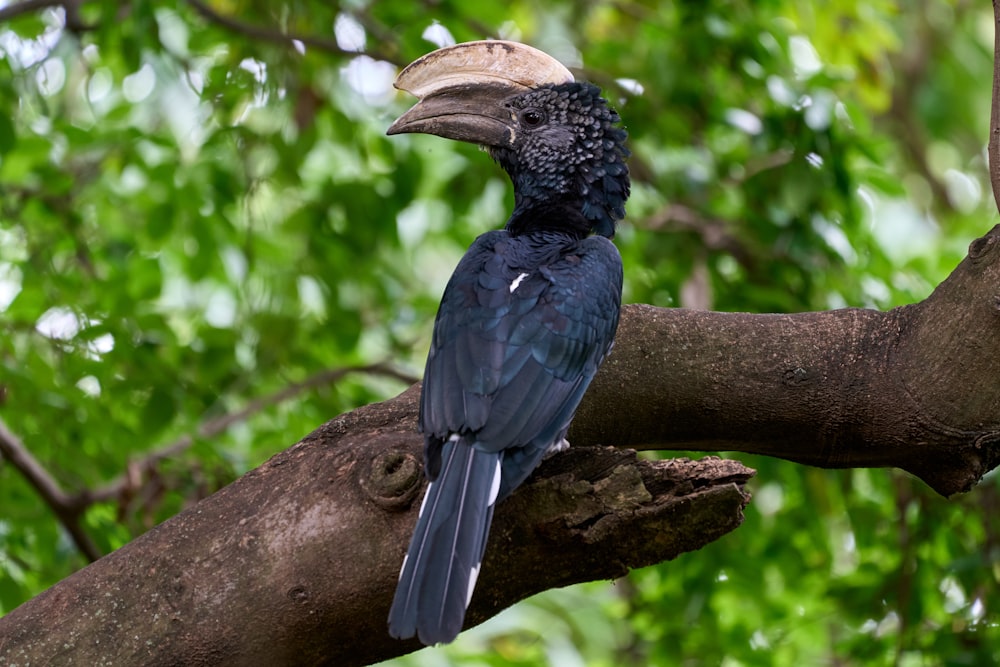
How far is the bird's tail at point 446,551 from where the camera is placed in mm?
2207

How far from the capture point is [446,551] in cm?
228

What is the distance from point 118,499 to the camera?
414 centimetres

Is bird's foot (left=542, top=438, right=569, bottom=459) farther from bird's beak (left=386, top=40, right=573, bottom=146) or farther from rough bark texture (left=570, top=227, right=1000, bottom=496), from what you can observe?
bird's beak (left=386, top=40, right=573, bottom=146)

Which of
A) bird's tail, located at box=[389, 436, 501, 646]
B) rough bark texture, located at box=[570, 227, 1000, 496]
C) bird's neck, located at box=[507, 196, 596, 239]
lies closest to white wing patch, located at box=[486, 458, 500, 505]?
bird's tail, located at box=[389, 436, 501, 646]

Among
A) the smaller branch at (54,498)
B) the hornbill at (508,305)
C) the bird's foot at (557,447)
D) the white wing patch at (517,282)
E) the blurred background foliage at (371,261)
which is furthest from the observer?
the blurred background foliage at (371,261)

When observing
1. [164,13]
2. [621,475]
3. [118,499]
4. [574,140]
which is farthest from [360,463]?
[164,13]

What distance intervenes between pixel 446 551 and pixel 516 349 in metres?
0.68

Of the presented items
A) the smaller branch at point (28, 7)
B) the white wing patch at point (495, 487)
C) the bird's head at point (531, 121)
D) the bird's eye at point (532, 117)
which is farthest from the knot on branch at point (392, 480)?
the smaller branch at point (28, 7)

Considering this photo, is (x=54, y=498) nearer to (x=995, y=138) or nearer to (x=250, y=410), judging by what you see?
(x=250, y=410)

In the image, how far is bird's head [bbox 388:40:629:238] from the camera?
3518mm

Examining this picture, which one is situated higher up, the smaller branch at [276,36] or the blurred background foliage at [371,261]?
the smaller branch at [276,36]

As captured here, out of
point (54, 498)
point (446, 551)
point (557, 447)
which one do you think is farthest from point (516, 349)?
point (54, 498)

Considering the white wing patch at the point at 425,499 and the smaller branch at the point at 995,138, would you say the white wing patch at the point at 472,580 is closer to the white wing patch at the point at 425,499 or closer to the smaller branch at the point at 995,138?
the white wing patch at the point at 425,499

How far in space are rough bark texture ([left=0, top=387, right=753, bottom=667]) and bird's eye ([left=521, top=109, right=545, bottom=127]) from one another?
1403mm
